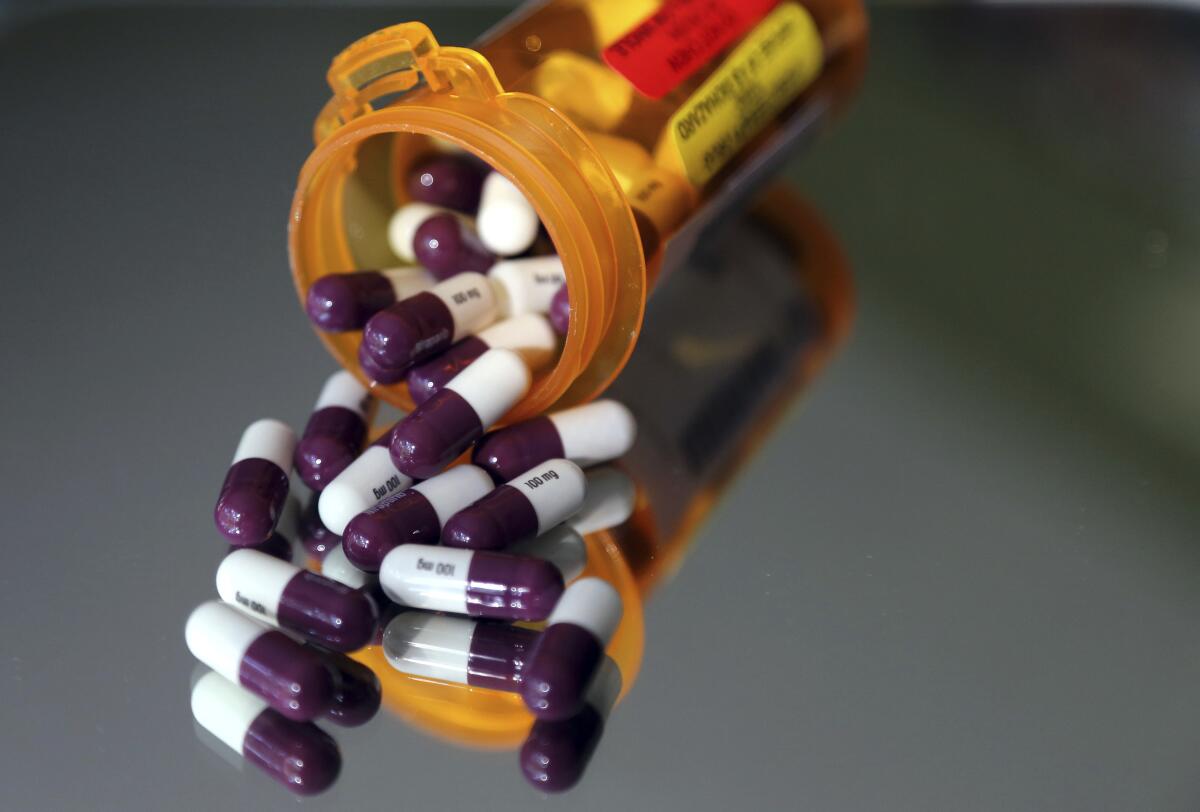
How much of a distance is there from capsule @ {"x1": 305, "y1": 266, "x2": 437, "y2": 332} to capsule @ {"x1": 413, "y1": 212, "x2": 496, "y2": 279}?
7 centimetres

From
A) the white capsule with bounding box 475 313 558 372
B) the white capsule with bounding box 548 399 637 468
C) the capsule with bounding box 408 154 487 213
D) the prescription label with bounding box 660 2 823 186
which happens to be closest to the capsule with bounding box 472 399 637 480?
the white capsule with bounding box 548 399 637 468

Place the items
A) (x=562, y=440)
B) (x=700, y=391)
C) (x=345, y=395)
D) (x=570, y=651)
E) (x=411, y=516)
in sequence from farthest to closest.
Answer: (x=700, y=391) < (x=345, y=395) < (x=562, y=440) < (x=411, y=516) < (x=570, y=651)

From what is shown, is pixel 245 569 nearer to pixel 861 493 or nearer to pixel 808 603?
pixel 808 603

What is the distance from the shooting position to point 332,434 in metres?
1.46

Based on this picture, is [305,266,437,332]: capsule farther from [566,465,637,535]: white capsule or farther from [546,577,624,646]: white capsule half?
[546,577,624,646]: white capsule half

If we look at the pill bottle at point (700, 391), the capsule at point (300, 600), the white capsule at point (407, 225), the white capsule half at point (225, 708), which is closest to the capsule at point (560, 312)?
the pill bottle at point (700, 391)

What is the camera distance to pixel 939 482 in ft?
4.97

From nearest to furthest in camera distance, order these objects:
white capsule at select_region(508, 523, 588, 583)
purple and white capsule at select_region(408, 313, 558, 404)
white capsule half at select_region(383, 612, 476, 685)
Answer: white capsule half at select_region(383, 612, 476, 685), white capsule at select_region(508, 523, 588, 583), purple and white capsule at select_region(408, 313, 558, 404)

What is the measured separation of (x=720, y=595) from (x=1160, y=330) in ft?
2.72

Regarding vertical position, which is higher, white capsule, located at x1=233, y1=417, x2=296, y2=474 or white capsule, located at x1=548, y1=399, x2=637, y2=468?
white capsule, located at x1=233, y1=417, x2=296, y2=474

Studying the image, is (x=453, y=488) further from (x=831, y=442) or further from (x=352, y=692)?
(x=831, y=442)

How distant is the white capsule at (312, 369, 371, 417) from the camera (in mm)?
1531

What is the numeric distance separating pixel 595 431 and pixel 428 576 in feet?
0.98

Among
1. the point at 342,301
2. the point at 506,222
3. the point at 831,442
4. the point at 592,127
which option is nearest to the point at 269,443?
the point at 342,301
